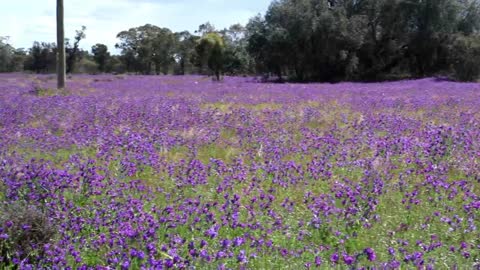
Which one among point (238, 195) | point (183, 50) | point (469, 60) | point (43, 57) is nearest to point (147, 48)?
point (183, 50)

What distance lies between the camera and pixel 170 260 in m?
3.33

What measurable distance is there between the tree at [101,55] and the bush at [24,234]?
9254 cm

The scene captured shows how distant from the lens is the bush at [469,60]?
33656 millimetres

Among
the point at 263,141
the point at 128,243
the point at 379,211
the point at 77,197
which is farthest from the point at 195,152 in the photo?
the point at 128,243

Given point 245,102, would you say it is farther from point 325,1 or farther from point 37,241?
point 325,1

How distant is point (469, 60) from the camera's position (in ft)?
112

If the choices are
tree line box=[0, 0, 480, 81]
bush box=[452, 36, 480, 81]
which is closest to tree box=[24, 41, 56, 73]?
tree line box=[0, 0, 480, 81]

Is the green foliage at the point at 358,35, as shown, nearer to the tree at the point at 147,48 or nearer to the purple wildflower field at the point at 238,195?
the purple wildflower field at the point at 238,195

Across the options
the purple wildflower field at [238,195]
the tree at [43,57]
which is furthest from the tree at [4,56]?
the purple wildflower field at [238,195]

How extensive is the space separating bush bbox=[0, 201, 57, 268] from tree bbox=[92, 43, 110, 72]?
304 feet

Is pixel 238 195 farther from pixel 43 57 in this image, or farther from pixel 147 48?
pixel 43 57

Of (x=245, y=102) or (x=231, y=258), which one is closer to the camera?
(x=231, y=258)

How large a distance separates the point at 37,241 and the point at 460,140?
686 cm

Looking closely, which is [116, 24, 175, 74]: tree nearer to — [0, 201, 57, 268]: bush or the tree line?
the tree line
